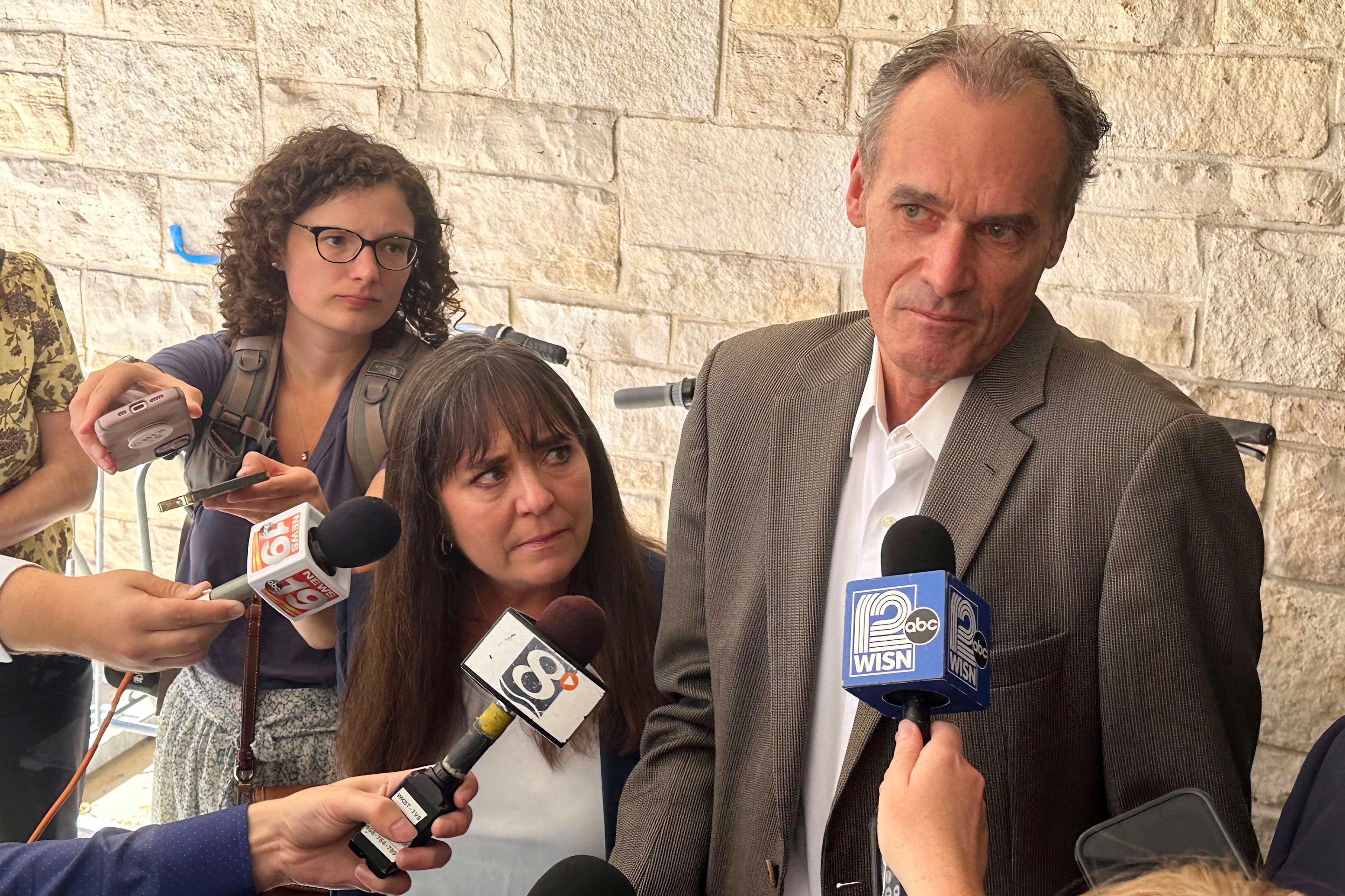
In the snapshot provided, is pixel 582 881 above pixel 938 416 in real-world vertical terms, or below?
below

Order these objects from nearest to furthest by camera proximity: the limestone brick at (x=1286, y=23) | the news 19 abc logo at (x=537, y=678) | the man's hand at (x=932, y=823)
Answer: the man's hand at (x=932, y=823)
the news 19 abc logo at (x=537, y=678)
the limestone brick at (x=1286, y=23)

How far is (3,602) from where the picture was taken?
172 cm

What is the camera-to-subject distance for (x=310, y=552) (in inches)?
61.9

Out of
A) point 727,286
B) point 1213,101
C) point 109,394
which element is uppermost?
point 1213,101

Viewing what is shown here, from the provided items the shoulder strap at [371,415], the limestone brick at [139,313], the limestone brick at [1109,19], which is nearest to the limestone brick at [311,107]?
the limestone brick at [139,313]

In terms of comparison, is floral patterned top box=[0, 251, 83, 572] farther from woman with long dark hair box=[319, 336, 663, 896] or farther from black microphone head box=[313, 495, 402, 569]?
black microphone head box=[313, 495, 402, 569]

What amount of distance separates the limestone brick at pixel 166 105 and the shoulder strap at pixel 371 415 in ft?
3.95

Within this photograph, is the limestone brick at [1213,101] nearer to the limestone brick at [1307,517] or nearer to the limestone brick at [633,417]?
the limestone brick at [1307,517]

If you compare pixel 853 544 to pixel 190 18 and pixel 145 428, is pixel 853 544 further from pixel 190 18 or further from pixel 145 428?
pixel 190 18

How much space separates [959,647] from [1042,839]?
521mm

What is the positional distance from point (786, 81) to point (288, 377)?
1.37 meters

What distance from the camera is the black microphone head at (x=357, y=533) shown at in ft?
5.20

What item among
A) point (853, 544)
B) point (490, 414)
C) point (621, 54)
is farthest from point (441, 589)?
point (621, 54)

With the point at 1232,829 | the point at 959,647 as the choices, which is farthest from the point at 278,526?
the point at 1232,829
